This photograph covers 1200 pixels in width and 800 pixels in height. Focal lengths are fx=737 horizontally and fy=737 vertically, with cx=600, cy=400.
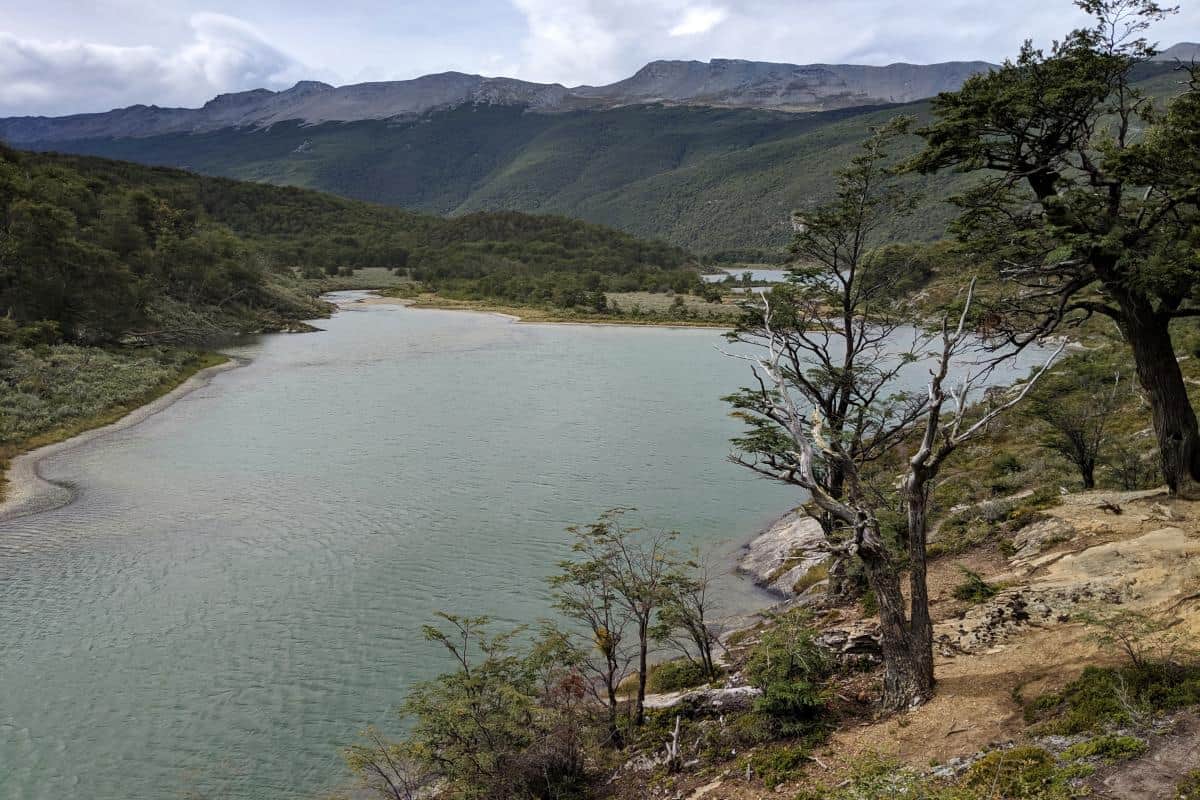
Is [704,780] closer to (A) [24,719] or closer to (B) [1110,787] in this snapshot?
(B) [1110,787]

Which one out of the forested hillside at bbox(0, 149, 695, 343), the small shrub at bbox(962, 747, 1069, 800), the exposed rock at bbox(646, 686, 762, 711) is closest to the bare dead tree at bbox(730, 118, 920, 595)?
the exposed rock at bbox(646, 686, 762, 711)

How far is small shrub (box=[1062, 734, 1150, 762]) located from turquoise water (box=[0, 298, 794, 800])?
11.0 meters

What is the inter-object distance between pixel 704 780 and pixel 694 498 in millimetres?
17636

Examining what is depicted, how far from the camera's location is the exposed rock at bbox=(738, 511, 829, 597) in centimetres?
2005

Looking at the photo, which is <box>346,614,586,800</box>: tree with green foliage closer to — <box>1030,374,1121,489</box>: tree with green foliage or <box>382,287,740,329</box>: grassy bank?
<box>1030,374,1121,489</box>: tree with green foliage

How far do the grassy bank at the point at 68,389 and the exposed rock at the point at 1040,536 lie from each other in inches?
1295

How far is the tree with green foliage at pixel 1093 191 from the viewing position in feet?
41.0

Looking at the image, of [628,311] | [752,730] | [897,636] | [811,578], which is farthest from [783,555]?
[628,311]

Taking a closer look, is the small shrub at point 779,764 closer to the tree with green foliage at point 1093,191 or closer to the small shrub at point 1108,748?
the small shrub at point 1108,748

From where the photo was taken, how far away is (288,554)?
22.4 meters

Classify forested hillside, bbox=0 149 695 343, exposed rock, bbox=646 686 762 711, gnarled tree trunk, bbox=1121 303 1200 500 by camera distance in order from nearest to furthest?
exposed rock, bbox=646 686 762 711, gnarled tree trunk, bbox=1121 303 1200 500, forested hillside, bbox=0 149 695 343

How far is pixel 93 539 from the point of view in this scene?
2347cm

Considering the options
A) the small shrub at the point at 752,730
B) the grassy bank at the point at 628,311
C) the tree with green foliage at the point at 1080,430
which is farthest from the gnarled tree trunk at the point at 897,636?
the grassy bank at the point at 628,311

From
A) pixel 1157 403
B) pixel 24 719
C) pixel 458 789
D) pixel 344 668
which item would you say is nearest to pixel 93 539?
pixel 24 719
